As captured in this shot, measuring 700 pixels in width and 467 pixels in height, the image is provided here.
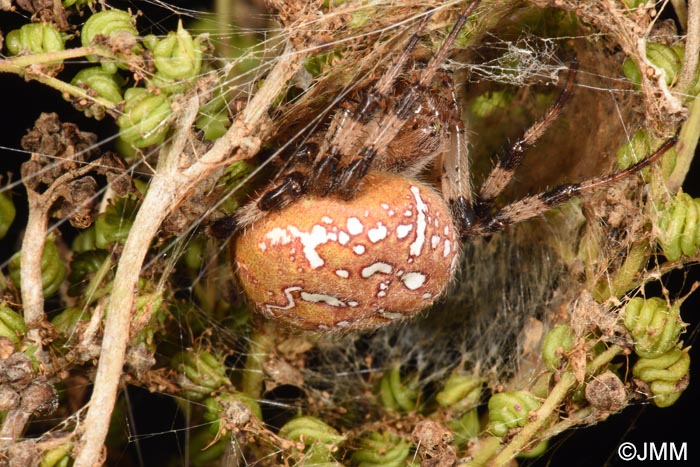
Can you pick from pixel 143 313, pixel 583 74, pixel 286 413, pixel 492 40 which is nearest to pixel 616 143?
pixel 583 74

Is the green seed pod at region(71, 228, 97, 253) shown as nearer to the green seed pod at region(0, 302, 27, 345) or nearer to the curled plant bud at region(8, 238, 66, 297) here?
the curled plant bud at region(8, 238, 66, 297)

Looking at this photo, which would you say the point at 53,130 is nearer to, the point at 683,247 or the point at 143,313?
the point at 143,313

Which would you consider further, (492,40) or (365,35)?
(492,40)

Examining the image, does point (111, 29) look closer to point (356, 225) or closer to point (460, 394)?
point (356, 225)

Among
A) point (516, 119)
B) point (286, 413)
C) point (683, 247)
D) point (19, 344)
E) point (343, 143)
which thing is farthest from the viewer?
point (516, 119)

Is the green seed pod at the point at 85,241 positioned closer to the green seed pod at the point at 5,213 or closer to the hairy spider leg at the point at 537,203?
the green seed pod at the point at 5,213

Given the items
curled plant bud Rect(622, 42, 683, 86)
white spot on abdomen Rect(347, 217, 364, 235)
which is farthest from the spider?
curled plant bud Rect(622, 42, 683, 86)
